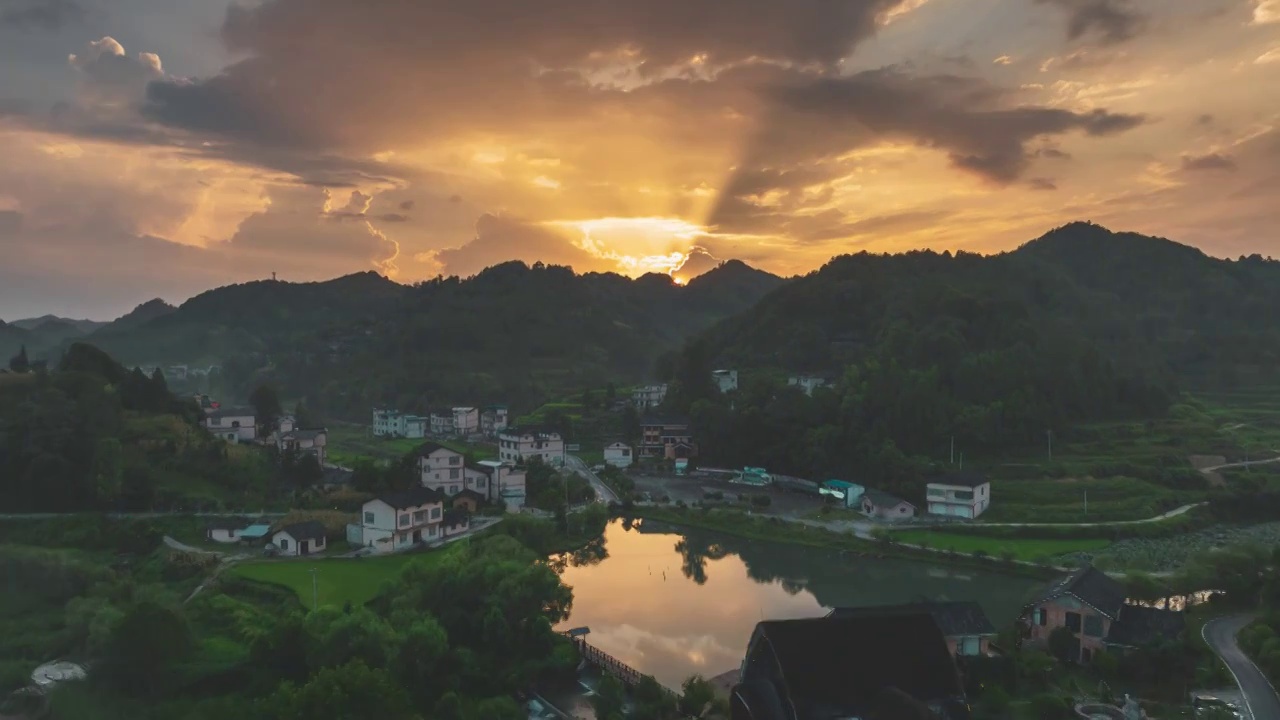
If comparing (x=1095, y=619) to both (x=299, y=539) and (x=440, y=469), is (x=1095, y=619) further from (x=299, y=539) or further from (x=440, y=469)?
(x=440, y=469)

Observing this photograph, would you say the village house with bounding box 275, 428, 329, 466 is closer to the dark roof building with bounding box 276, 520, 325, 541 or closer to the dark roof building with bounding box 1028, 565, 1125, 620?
the dark roof building with bounding box 276, 520, 325, 541

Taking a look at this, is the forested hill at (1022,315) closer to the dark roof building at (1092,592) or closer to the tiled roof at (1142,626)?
the dark roof building at (1092,592)

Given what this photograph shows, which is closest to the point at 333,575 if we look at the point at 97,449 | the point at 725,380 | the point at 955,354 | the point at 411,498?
the point at 411,498

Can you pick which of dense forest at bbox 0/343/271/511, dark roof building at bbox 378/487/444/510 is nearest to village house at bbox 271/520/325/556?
dark roof building at bbox 378/487/444/510

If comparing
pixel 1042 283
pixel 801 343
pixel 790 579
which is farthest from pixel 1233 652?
pixel 1042 283

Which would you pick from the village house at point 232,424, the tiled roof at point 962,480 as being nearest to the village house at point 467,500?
the village house at point 232,424
